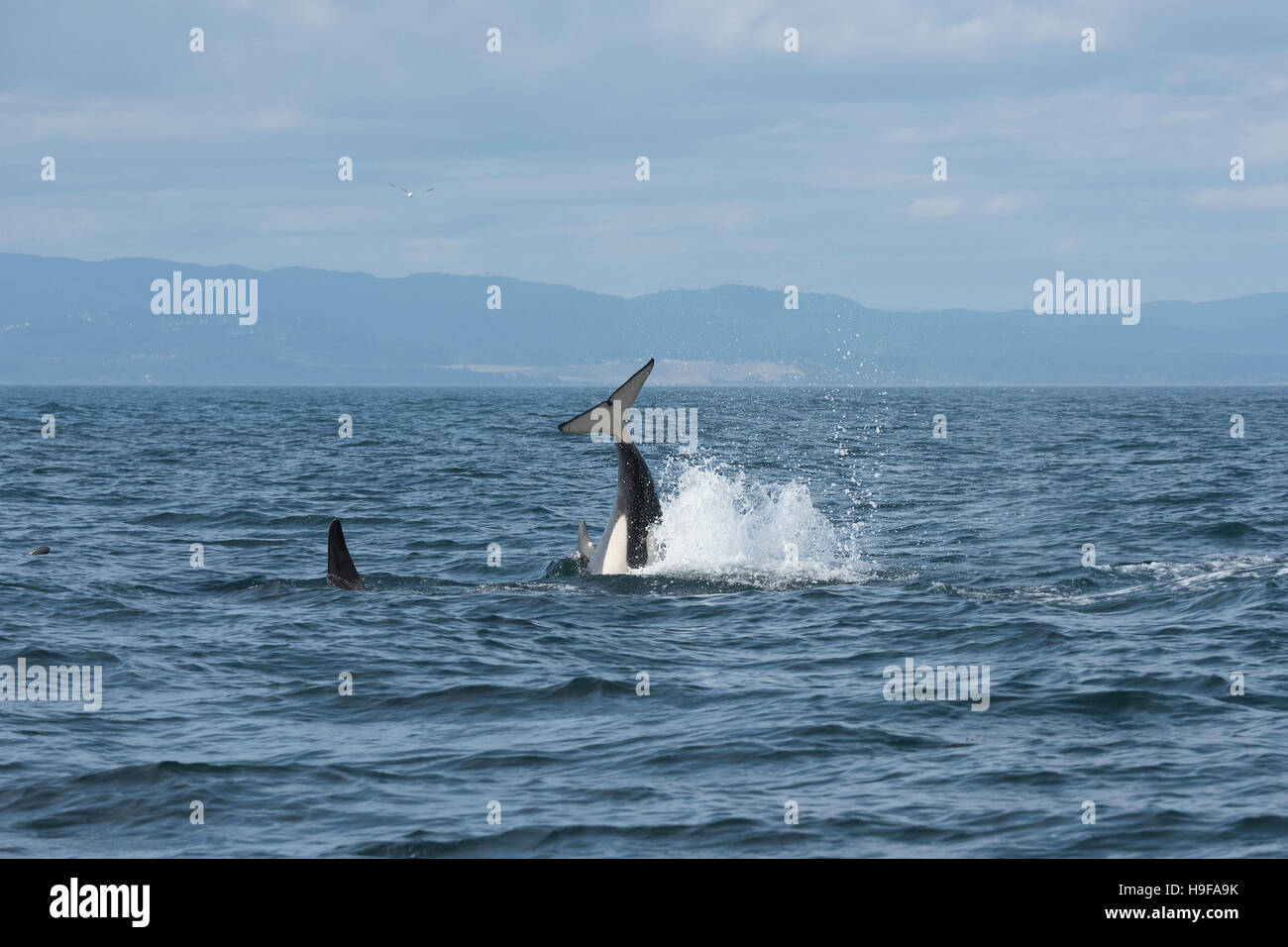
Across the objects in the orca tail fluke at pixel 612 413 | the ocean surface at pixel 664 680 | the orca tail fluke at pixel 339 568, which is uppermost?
the orca tail fluke at pixel 612 413

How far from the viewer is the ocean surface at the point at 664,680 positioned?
11766 mm

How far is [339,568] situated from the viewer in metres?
23.3

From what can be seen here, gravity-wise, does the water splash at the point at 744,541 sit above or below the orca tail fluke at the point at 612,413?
below

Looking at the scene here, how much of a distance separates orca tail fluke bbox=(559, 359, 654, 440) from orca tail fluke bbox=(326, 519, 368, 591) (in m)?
4.36

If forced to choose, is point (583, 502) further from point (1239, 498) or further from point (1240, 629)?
point (1240, 629)

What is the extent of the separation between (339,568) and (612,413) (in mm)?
5264

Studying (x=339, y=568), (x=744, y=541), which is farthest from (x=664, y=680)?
(x=744, y=541)

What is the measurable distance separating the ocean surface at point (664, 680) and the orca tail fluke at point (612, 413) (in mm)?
2681

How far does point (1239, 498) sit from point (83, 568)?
2811 centimetres

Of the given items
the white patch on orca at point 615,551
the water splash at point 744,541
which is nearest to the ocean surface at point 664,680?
the water splash at point 744,541

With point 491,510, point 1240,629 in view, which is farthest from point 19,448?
point 1240,629

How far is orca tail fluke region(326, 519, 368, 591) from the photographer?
23266mm

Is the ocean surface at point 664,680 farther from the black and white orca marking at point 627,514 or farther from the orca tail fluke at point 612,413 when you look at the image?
the orca tail fluke at point 612,413
